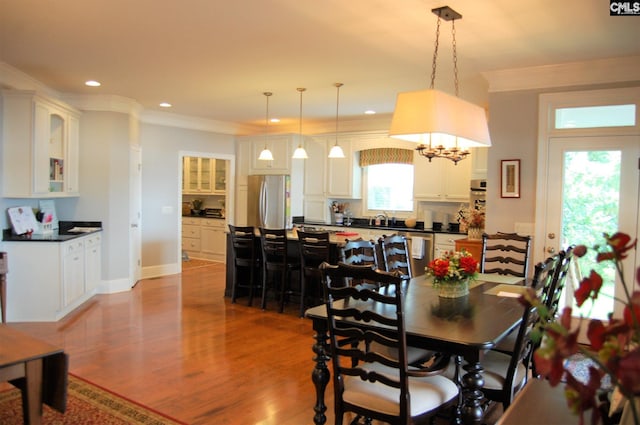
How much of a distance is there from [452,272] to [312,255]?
8.49 feet

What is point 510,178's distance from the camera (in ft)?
16.6

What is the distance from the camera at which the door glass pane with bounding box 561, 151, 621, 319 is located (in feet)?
15.1

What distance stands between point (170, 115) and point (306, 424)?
6.14 m

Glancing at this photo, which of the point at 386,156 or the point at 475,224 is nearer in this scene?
the point at 475,224

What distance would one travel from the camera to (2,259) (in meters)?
4.75

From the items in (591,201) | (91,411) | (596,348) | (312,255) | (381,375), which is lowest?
(91,411)

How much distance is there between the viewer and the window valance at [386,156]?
7.89 metres

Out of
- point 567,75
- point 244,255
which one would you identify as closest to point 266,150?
point 244,255

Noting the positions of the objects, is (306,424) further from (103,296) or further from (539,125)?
(103,296)

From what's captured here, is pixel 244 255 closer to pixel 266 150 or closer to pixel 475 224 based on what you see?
pixel 266 150

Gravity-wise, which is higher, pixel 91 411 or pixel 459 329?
pixel 459 329

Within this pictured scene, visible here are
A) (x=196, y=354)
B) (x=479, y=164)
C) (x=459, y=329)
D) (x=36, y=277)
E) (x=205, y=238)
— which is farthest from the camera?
(x=205, y=238)

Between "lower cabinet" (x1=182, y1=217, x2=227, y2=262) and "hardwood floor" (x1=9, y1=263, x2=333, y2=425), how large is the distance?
126 inches

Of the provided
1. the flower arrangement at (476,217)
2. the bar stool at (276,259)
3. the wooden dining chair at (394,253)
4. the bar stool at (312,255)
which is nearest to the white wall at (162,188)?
the bar stool at (276,259)
